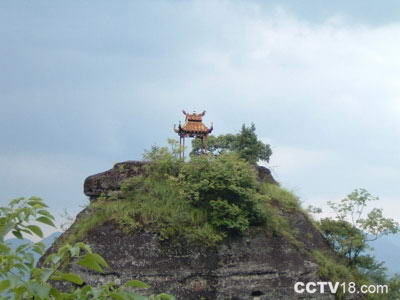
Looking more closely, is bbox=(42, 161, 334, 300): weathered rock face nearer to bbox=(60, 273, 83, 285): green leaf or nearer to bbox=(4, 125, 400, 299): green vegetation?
bbox=(4, 125, 400, 299): green vegetation

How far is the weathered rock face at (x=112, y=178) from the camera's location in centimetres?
1477

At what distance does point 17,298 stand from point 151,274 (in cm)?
1095

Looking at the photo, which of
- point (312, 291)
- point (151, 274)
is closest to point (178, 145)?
point (151, 274)

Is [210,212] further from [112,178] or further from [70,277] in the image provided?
[70,277]

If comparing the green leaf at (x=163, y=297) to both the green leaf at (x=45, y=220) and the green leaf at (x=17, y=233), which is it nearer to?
the green leaf at (x=45, y=220)

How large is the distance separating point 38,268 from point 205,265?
37.3 ft

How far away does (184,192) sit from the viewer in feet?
45.9

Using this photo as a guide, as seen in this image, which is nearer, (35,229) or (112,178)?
(35,229)

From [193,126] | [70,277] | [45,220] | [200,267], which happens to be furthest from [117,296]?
[193,126]

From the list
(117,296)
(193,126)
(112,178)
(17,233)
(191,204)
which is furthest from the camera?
(193,126)

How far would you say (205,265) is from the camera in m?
12.8

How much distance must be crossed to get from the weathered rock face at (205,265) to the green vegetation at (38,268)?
1029cm

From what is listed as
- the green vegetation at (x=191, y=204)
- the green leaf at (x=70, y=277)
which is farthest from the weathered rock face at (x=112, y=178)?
the green leaf at (x=70, y=277)

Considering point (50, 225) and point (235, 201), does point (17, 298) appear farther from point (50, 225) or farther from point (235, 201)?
point (235, 201)
